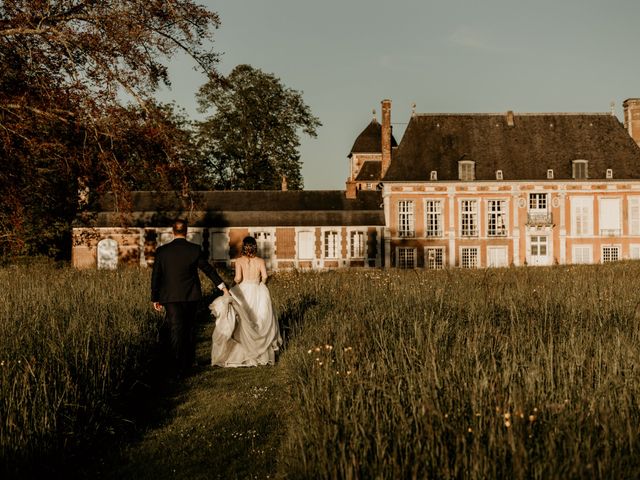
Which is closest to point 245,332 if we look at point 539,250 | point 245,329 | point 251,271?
point 245,329

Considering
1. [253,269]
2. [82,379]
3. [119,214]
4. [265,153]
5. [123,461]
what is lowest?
[123,461]

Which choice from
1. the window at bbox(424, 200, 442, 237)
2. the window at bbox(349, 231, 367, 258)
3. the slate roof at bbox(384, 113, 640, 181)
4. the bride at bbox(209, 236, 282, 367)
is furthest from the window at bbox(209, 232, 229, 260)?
the bride at bbox(209, 236, 282, 367)

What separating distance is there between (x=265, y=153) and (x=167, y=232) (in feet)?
43.0

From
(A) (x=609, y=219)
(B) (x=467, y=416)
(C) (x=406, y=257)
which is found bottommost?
(B) (x=467, y=416)

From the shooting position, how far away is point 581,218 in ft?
126

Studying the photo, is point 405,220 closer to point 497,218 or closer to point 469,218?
point 469,218

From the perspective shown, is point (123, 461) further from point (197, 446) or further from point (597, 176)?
point (597, 176)

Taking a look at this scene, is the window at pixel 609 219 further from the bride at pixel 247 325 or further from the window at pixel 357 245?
the bride at pixel 247 325

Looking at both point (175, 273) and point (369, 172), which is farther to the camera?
point (369, 172)

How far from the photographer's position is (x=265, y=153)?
156 feet

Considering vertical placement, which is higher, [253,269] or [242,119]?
[242,119]

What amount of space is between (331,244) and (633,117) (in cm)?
1960

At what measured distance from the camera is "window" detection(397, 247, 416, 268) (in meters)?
37.9

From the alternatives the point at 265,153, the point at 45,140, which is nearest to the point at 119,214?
the point at 45,140
